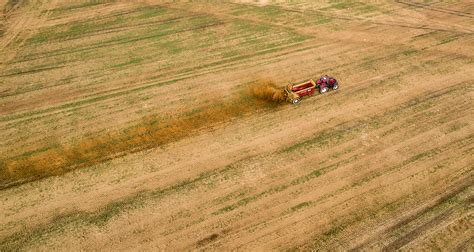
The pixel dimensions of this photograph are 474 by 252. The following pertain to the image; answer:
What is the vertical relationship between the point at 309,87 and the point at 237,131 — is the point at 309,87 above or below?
above

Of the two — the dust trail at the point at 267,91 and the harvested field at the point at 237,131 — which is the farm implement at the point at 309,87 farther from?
the harvested field at the point at 237,131

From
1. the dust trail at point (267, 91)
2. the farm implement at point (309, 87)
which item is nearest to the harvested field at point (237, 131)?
the dust trail at point (267, 91)

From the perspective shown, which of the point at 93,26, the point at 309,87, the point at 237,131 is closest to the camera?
the point at 237,131

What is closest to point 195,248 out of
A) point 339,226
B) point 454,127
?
point 339,226

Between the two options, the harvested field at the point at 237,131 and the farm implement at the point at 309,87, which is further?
the farm implement at the point at 309,87

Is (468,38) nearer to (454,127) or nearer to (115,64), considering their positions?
(454,127)

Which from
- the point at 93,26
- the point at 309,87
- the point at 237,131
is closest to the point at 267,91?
the point at 309,87

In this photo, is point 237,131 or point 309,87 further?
point 309,87

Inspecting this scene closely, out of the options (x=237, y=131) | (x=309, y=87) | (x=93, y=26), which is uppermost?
(x=93, y=26)

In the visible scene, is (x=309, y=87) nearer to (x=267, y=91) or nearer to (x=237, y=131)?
(x=267, y=91)
